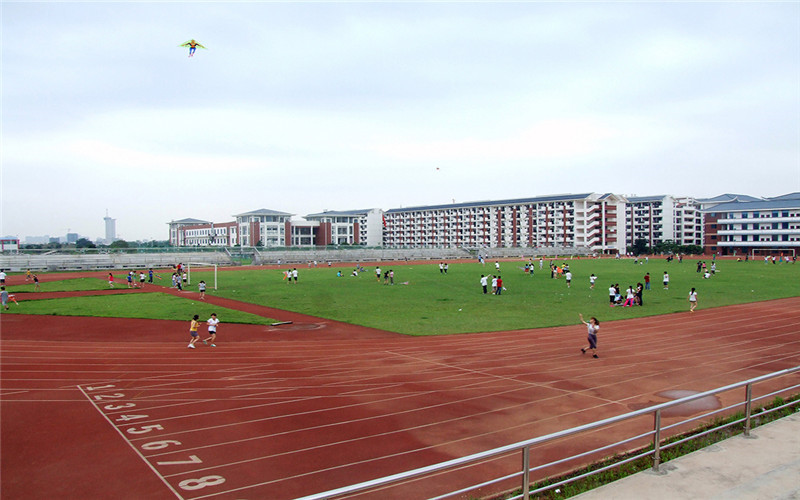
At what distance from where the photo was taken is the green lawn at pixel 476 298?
80.6 ft

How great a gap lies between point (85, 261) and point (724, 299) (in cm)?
6687

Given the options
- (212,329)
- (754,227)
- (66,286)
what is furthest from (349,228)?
(212,329)

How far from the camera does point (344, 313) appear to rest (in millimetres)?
27062

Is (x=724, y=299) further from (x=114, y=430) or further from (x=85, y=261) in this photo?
(x=85, y=261)

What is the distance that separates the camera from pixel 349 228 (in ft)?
423

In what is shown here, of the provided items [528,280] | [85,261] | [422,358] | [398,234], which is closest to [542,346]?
[422,358]

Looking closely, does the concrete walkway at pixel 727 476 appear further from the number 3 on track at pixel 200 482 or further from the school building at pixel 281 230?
the school building at pixel 281 230

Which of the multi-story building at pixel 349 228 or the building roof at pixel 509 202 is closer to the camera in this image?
→ the building roof at pixel 509 202

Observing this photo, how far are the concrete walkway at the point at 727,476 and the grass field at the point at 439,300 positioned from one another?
47.7ft

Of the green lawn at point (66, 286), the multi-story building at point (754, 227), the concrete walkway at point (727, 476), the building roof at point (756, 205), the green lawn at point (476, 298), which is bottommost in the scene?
the green lawn at point (476, 298)

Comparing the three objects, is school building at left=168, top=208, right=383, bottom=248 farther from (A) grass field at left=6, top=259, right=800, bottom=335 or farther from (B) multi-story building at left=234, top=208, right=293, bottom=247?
(A) grass field at left=6, top=259, right=800, bottom=335

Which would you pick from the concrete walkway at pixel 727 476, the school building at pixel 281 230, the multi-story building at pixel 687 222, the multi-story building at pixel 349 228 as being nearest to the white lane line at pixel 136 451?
the concrete walkway at pixel 727 476

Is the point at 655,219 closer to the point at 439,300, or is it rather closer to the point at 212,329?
the point at 439,300

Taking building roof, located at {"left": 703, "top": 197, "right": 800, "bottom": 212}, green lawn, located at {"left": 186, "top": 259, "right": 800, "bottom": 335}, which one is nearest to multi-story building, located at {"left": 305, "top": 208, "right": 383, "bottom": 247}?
building roof, located at {"left": 703, "top": 197, "right": 800, "bottom": 212}
